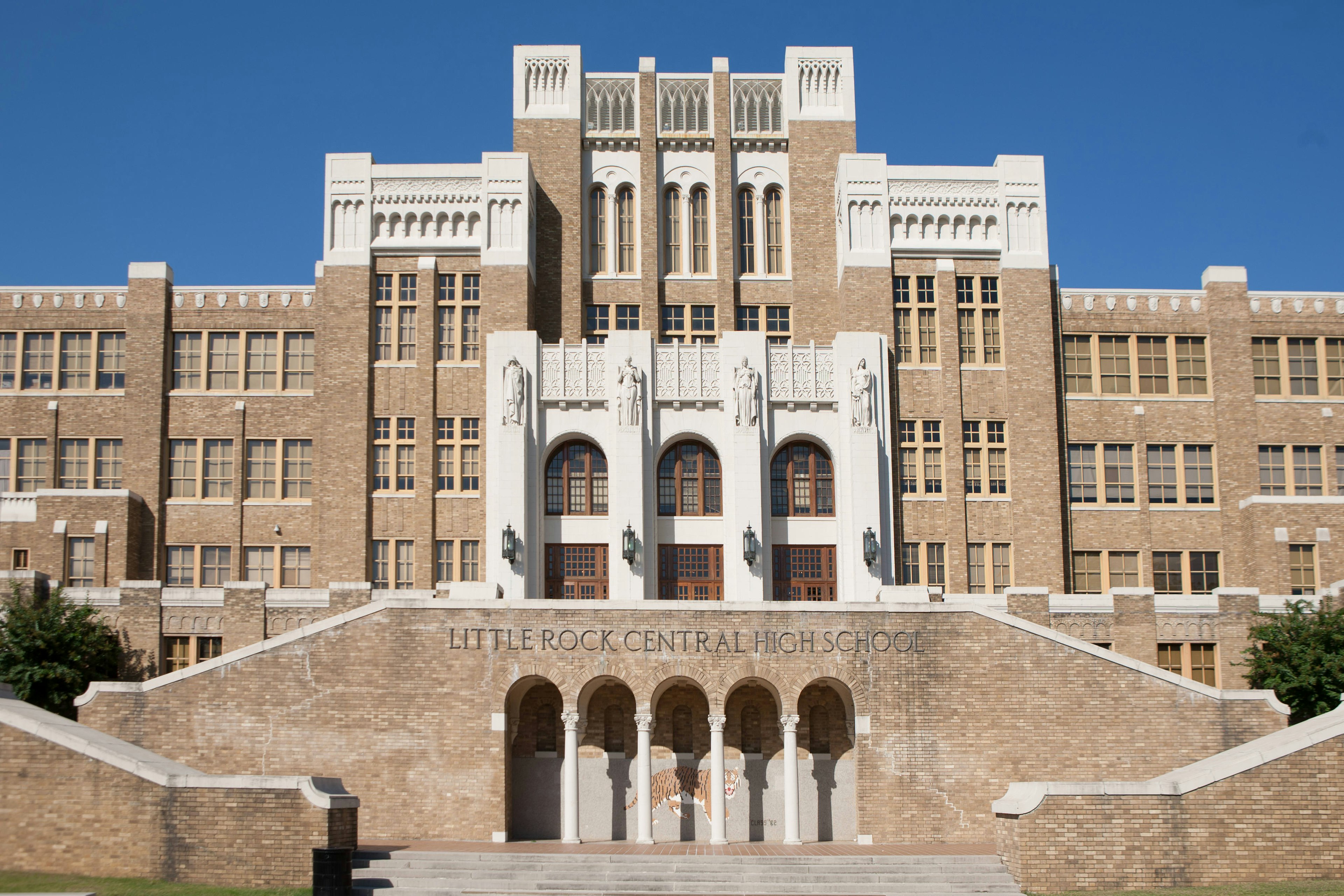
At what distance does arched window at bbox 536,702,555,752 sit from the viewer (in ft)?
124

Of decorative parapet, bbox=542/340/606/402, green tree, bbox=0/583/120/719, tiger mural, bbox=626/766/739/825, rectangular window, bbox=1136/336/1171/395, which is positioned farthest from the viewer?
rectangular window, bbox=1136/336/1171/395

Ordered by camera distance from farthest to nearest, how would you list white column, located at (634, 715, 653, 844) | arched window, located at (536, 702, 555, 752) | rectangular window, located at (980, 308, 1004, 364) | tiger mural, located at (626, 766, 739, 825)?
rectangular window, located at (980, 308, 1004, 364) < arched window, located at (536, 702, 555, 752) < tiger mural, located at (626, 766, 739, 825) < white column, located at (634, 715, 653, 844)

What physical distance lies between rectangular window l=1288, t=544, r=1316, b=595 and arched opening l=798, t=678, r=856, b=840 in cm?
1824

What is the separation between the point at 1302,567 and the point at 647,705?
2438cm

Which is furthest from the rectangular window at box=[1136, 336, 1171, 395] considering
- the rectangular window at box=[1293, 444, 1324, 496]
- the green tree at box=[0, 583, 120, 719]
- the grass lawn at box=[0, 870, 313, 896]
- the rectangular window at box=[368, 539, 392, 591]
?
the green tree at box=[0, 583, 120, 719]

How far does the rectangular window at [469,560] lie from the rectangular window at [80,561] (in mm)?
11998

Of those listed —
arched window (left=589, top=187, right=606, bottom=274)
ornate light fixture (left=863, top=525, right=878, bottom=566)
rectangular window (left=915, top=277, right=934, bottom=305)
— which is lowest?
ornate light fixture (left=863, top=525, right=878, bottom=566)

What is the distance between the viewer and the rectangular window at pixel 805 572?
42.3m

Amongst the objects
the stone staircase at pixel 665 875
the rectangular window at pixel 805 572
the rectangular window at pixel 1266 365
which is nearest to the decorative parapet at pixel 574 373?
the rectangular window at pixel 805 572

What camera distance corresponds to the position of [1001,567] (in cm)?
4569

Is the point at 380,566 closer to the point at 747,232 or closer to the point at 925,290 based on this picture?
the point at 747,232

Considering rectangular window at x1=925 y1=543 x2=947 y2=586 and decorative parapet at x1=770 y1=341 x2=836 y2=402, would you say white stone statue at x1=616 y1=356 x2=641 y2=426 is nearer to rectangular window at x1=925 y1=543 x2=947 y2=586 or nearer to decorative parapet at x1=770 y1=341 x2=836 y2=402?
decorative parapet at x1=770 y1=341 x2=836 y2=402

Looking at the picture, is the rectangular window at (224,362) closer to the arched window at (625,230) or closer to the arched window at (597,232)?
the arched window at (597,232)

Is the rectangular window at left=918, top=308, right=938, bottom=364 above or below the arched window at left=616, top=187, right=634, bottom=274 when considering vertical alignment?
below
